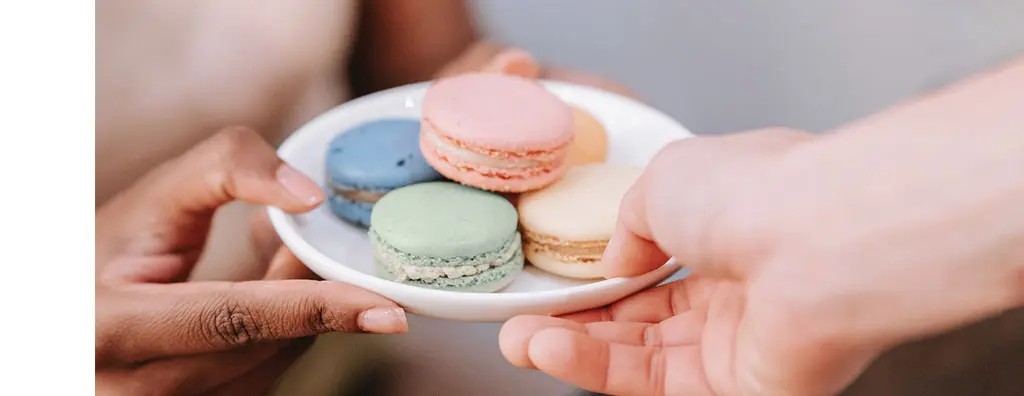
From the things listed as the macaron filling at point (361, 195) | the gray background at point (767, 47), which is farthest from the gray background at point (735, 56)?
the macaron filling at point (361, 195)

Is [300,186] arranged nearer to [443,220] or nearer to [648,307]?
[443,220]

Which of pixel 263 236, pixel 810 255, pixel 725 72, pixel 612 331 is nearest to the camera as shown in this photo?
pixel 810 255

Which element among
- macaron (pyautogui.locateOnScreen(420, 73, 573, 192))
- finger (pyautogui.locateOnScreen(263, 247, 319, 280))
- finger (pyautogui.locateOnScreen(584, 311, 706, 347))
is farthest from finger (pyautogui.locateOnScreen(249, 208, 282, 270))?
finger (pyautogui.locateOnScreen(584, 311, 706, 347))

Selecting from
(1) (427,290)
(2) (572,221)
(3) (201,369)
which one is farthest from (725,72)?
(3) (201,369)

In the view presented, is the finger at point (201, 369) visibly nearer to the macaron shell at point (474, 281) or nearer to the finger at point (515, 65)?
the macaron shell at point (474, 281)

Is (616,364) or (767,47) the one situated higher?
(767,47)

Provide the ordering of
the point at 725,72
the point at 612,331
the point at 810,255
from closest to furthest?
the point at 810,255 → the point at 612,331 → the point at 725,72

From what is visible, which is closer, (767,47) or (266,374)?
(266,374)
